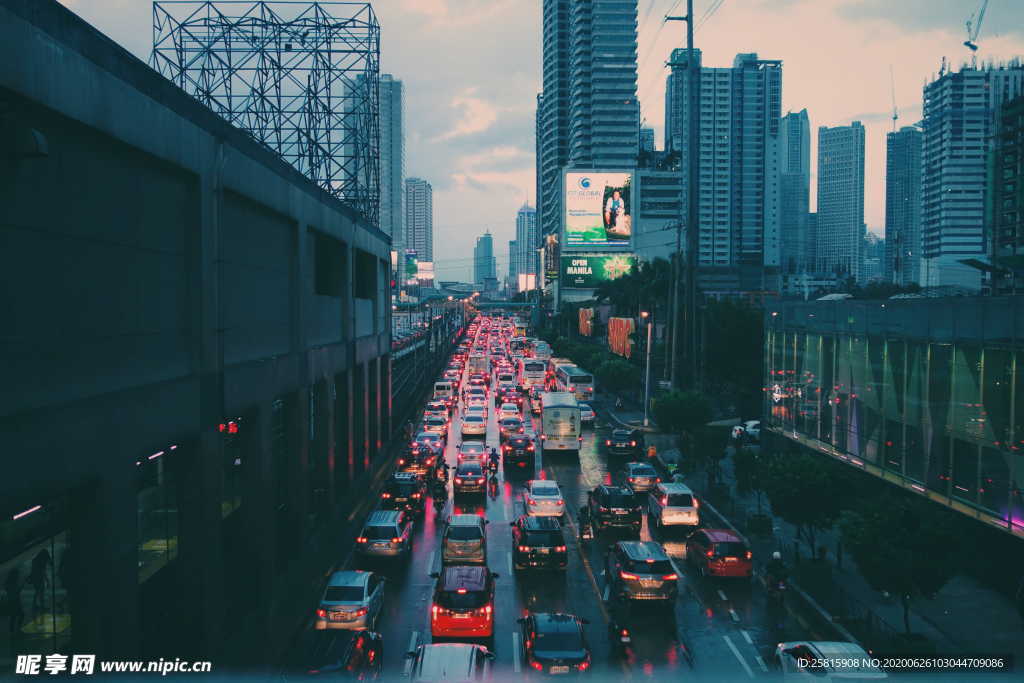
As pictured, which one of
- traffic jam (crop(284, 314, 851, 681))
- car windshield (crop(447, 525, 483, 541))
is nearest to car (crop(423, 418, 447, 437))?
traffic jam (crop(284, 314, 851, 681))

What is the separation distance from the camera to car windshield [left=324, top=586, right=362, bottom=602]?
15.6m

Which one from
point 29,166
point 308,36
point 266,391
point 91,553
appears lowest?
point 91,553

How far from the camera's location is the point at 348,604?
15.5 m

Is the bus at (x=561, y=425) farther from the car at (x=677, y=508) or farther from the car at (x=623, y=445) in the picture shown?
Result: the car at (x=677, y=508)

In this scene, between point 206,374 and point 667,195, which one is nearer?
point 206,374

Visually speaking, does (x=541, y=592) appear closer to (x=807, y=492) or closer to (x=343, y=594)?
(x=343, y=594)

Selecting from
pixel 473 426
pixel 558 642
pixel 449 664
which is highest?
pixel 449 664

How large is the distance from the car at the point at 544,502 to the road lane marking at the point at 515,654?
8741 millimetres

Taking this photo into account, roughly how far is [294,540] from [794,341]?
21.8m

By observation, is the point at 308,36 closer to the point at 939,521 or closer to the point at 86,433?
the point at 86,433

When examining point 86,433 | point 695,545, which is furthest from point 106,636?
point 695,545

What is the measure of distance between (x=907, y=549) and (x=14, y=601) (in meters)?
14.9

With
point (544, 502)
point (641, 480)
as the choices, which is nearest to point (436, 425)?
point (641, 480)

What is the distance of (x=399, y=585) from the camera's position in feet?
64.0
